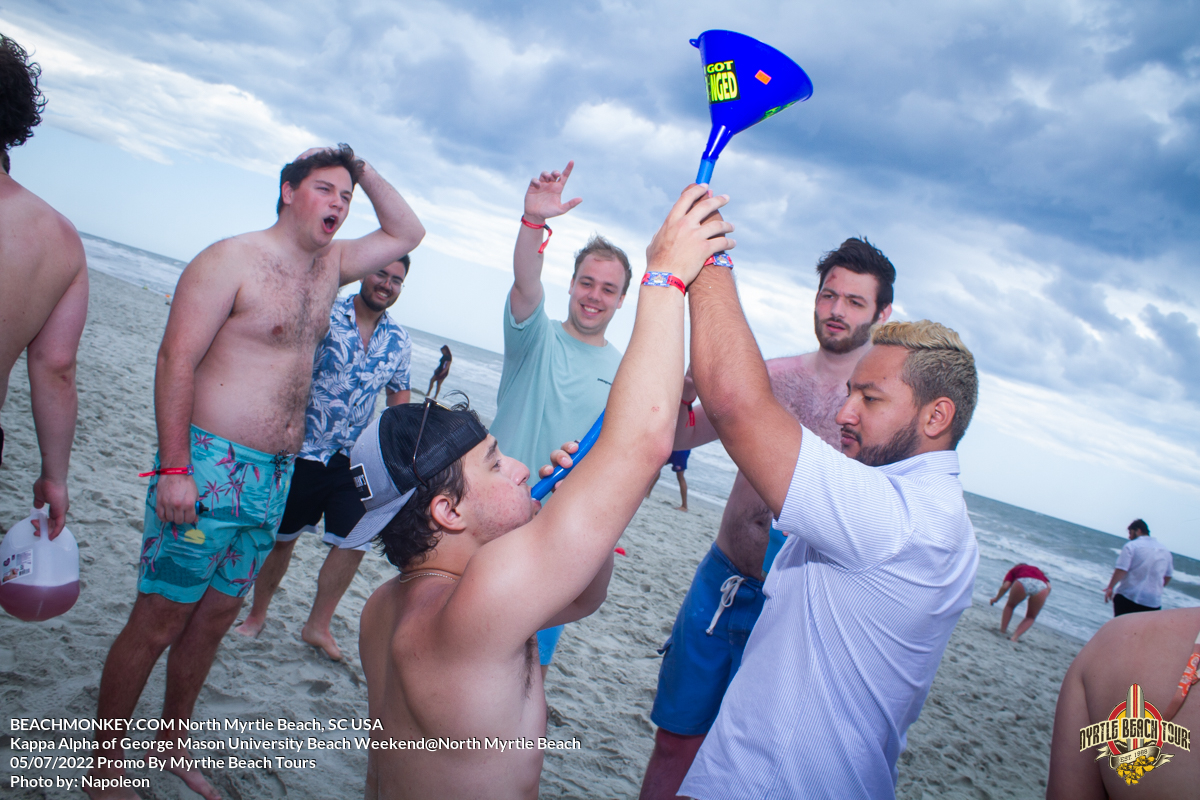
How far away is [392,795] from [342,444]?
253cm

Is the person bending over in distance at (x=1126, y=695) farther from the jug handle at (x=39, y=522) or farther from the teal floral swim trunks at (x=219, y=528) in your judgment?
the jug handle at (x=39, y=522)

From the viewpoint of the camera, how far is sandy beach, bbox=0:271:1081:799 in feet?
9.37

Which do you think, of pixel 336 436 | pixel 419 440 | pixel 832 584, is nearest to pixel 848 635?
pixel 832 584

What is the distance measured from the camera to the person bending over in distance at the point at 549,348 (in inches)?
116

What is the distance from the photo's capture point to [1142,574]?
9.22 metres

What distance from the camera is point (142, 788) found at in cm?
247

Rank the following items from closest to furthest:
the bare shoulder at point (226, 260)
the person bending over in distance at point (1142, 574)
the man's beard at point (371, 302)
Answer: the bare shoulder at point (226, 260) < the man's beard at point (371, 302) < the person bending over in distance at point (1142, 574)

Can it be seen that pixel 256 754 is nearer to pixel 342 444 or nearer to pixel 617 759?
pixel 342 444

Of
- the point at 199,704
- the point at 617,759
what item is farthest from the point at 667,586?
the point at 199,704

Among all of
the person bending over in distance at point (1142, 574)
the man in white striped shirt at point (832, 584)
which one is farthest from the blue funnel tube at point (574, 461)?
the person bending over in distance at point (1142, 574)

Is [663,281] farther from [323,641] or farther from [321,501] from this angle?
[323,641]

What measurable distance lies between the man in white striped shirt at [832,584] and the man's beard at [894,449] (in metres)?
0.02

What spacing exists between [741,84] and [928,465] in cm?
106

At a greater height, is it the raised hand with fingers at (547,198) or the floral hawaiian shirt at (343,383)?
the raised hand with fingers at (547,198)
